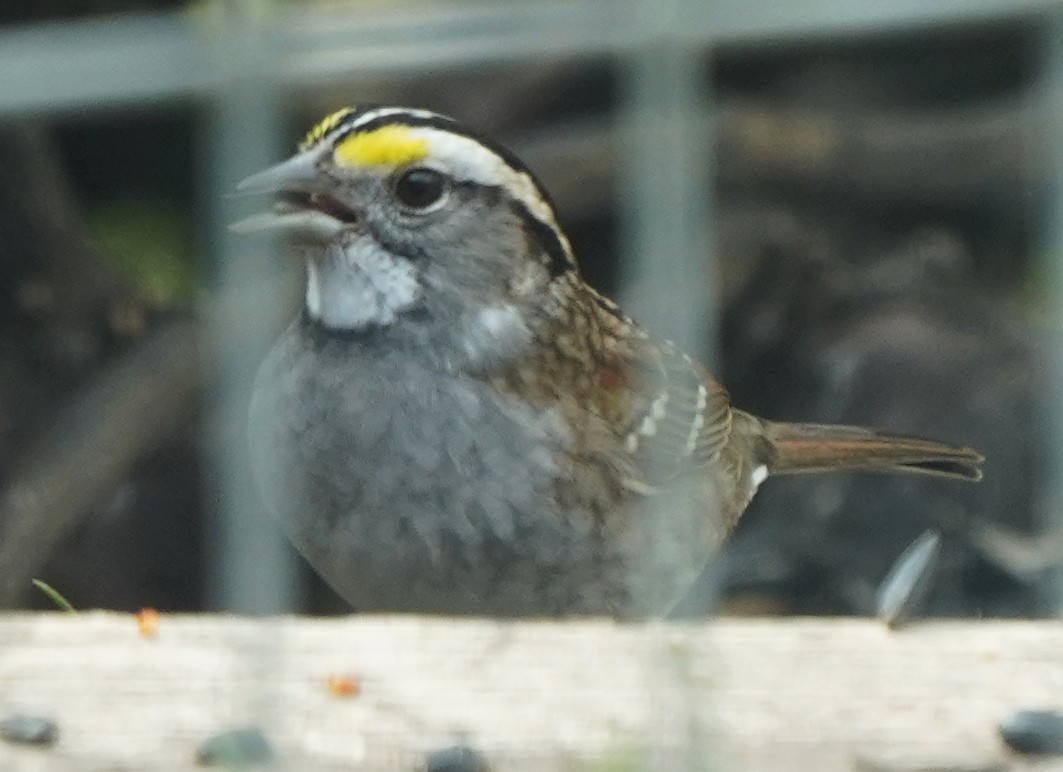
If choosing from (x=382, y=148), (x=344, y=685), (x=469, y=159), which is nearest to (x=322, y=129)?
(x=382, y=148)

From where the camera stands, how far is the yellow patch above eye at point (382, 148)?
1830 millimetres

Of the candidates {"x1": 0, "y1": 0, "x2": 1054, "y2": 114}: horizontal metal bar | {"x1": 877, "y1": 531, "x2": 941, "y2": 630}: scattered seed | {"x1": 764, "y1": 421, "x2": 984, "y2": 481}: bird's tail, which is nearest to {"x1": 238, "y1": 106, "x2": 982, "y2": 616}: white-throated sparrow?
{"x1": 877, "y1": 531, "x2": 941, "y2": 630}: scattered seed

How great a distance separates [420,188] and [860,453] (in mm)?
768

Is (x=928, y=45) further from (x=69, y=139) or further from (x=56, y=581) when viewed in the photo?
(x=56, y=581)

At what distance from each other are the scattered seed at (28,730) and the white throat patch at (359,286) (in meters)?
0.66

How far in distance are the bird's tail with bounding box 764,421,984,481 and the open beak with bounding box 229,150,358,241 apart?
0.81m

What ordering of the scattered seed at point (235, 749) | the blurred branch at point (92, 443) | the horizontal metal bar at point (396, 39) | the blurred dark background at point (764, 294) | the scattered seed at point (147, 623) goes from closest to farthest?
1. the horizontal metal bar at point (396, 39)
2. the scattered seed at point (235, 749)
3. the scattered seed at point (147, 623)
4. the blurred branch at point (92, 443)
5. the blurred dark background at point (764, 294)

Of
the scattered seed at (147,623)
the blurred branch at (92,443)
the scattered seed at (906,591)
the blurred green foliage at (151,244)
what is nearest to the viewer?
the scattered seed at (147,623)

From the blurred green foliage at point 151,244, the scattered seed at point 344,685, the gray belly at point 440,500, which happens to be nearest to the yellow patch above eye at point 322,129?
the gray belly at point 440,500

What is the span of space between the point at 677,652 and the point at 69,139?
2.76m

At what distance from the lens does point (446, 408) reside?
1.88m

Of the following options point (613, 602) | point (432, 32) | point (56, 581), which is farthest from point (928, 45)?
point (432, 32)

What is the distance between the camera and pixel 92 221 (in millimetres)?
3596

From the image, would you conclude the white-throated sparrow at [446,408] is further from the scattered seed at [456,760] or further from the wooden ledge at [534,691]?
the scattered seed at [456,760]
